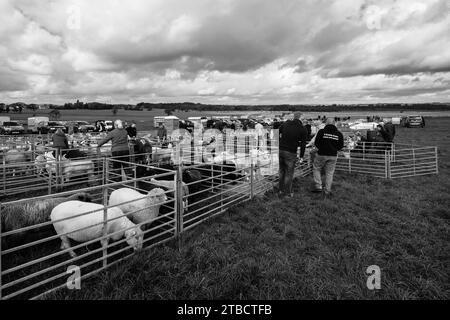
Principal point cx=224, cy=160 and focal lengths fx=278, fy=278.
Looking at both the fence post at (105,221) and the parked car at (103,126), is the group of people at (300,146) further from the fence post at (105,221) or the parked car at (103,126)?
the parked car at (103,126)

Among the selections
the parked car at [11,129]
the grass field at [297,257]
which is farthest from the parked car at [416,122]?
the parked car at [11,129]

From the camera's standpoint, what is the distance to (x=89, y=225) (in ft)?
12.6

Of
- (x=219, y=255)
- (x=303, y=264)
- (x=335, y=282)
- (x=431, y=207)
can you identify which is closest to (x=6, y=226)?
(x=219, y=255)

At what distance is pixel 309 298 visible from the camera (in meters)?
3.26

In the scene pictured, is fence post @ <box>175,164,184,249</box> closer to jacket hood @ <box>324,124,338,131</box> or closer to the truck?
jacket hood @ <box>324,124,338,131</box>

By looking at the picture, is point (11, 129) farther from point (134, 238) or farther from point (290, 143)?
point (134, 238)

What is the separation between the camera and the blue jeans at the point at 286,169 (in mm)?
7039

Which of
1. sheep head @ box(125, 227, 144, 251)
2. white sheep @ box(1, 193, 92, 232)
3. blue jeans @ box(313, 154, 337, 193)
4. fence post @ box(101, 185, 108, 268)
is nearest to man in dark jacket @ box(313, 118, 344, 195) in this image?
blue jeans @ box(313, 154, 337, 193)

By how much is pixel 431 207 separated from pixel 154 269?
639 centimetres

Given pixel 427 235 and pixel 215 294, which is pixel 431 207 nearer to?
pixel 427 235

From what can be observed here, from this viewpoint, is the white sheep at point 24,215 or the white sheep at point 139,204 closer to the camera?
the white sheep at point 24,215

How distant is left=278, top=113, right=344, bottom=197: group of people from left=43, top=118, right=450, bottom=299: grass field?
0.86 metres

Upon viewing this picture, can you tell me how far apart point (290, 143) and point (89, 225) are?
487 centimetres
